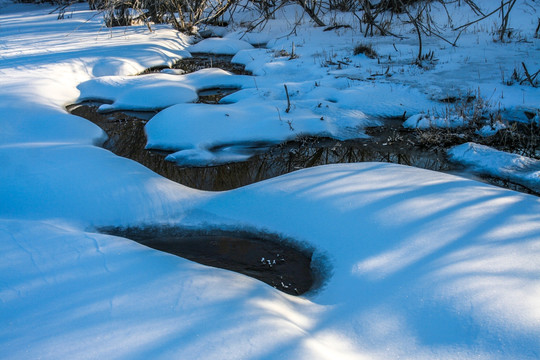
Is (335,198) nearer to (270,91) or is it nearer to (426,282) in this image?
(426,282)

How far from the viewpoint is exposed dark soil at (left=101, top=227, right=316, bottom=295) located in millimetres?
2662

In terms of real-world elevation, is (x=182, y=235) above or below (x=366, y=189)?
below

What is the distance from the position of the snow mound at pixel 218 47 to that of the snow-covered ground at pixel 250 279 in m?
5.12

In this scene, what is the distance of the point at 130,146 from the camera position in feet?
17.0

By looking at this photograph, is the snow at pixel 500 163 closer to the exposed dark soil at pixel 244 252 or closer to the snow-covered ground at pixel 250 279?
the snow-covered ground at pixel 250 279

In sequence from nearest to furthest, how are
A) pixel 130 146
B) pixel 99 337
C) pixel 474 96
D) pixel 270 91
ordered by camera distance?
pixel 99 337
pixel 130 146
pixel 474 96
pixel 270 91

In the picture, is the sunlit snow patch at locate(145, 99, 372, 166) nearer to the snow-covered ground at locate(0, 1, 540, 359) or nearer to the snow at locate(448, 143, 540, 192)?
the snow-covered ground at locate(0, 1, 540, 359)

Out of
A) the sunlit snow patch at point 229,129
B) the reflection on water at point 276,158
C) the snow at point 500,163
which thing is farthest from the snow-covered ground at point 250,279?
the snow at point 500,163

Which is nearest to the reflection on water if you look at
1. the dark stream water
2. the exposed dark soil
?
the dark stream water

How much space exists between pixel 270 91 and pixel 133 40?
5.23m

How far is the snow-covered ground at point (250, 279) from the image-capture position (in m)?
1.77

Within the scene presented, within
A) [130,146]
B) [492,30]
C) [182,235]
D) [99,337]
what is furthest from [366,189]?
[492,30]

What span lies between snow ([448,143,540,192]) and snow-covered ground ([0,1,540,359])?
990 mm

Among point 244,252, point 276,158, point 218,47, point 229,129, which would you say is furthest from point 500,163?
point 218,47
